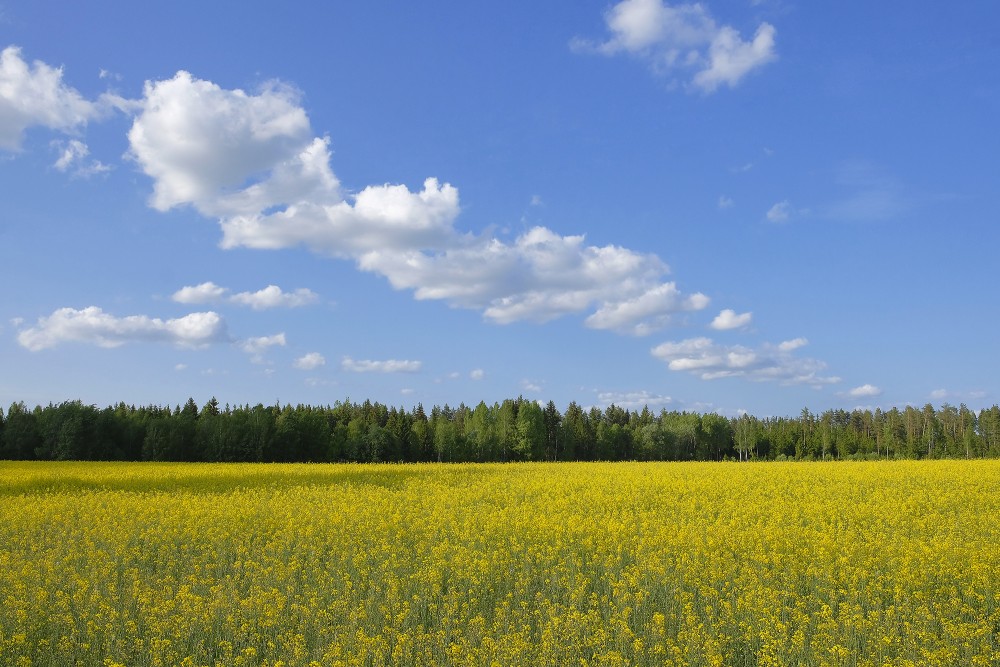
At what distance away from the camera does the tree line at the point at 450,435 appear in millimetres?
67688

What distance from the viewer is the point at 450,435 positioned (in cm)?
8706

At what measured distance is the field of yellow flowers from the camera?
758 cm

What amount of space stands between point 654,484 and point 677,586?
17297mm

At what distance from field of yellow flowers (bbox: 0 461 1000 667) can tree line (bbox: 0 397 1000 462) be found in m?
54.6

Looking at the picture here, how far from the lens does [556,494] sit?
922 inches

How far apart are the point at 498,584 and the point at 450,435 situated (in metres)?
77.5

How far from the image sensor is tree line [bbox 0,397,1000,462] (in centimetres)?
6769

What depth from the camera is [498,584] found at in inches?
411

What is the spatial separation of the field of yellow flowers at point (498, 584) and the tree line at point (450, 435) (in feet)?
179

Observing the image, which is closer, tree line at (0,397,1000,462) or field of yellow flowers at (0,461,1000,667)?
field of yellow flowers at (0,461,1000,667)

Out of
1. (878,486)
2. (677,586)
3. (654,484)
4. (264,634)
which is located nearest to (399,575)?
(264,634)

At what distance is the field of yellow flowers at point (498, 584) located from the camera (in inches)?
299

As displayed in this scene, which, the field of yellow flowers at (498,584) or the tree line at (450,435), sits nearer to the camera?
the field of yellow flowers at (498,584)

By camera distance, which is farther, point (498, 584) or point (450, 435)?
point (450, 435)
